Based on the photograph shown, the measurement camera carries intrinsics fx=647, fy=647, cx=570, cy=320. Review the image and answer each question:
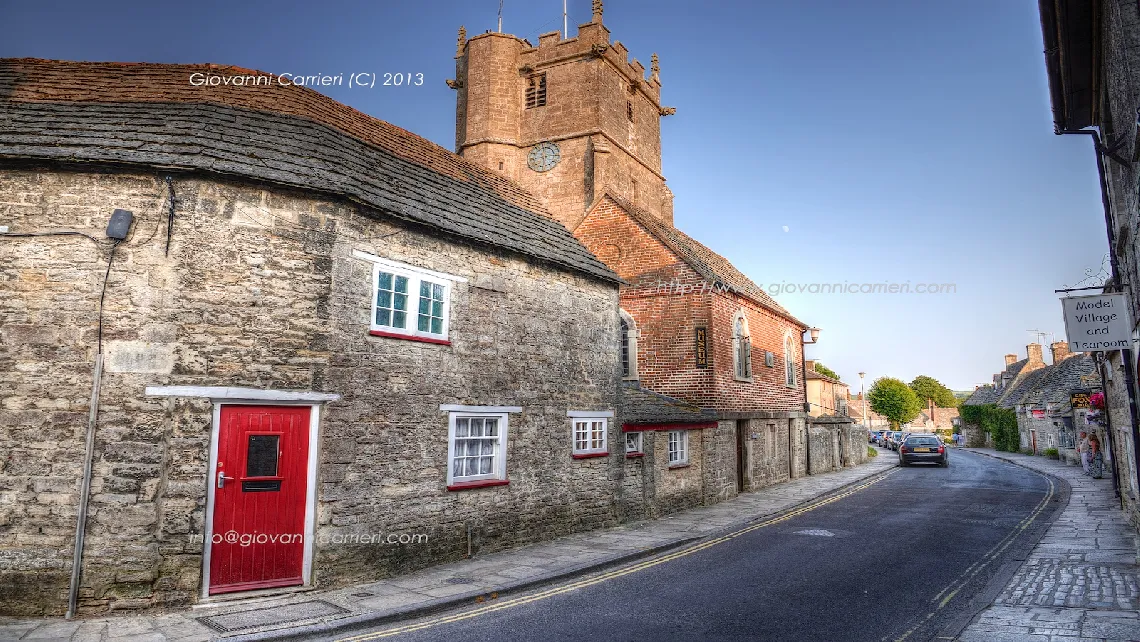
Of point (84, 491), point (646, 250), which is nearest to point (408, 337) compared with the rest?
point (84, 491)

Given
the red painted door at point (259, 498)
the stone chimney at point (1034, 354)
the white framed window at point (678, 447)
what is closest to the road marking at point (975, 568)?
the white framed window at point (678, 447)

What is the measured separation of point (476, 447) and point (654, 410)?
623 cm

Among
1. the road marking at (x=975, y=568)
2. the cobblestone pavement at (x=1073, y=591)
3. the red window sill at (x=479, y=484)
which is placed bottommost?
the road marking at (x=975, y=568)

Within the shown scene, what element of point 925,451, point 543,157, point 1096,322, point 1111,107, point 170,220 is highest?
point 543,157

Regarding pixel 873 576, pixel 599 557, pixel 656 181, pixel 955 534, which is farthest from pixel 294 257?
pixel 656 181

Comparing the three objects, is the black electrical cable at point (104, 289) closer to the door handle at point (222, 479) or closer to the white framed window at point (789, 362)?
the door handle at point (222, 479)

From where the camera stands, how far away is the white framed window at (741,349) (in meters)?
22.2

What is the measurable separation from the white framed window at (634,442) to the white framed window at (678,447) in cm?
152

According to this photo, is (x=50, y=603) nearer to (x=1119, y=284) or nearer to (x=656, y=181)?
(x=1119, y=284)

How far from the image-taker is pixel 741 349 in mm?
23000

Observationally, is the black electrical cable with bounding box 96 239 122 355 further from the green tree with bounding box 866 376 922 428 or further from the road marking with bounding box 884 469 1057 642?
the green tree with bounding box 866 376 922 428

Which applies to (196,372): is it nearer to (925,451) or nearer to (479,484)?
(479,484)

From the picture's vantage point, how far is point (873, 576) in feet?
30.3

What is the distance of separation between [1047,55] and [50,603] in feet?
52.5
